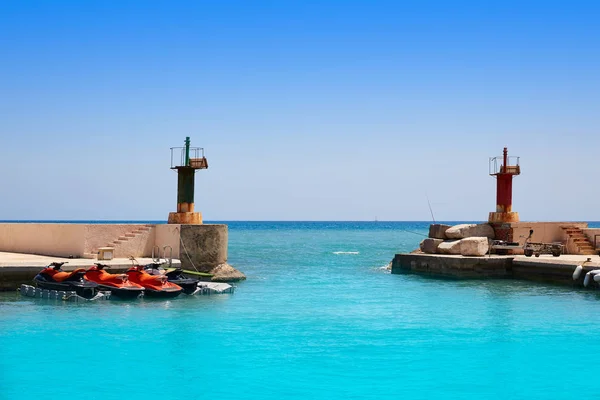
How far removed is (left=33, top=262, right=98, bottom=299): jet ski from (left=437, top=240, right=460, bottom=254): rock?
54.6 feet

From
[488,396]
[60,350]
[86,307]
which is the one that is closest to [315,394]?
[488,396]

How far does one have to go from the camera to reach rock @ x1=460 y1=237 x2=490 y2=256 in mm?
31125

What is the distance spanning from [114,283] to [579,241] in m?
20.6

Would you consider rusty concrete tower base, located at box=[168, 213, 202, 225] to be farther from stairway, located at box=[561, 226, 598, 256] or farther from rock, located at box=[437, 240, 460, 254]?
stairway, located at box=[561, 226, 598, 256]

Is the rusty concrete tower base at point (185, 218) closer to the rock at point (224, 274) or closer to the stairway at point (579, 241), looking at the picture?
the rock at point (224, 274)

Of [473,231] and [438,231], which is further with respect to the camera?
[438,231]

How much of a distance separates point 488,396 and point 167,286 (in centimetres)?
1213

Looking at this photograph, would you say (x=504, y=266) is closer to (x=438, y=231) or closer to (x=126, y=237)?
(x=438, y=231)

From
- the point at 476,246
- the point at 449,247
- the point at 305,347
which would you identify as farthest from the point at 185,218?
the point at 305,347

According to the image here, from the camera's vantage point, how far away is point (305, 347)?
1596 centimetres

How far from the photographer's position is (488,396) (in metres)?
12.6

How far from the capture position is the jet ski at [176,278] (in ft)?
75.2

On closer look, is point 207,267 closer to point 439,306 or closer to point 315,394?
point 439,306

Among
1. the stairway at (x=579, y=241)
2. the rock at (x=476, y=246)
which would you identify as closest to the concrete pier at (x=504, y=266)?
the rock at (x=476, y=246)
